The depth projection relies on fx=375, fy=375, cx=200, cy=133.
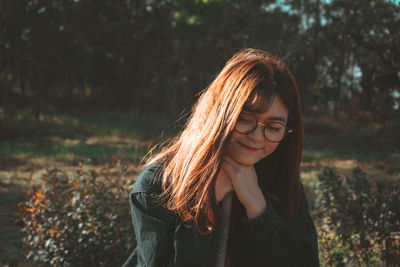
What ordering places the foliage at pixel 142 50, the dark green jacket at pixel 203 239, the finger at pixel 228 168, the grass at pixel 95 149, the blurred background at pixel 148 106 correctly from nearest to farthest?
the dark green jacket at pixel 203 239, the finger at pixel 228 168, the blurred background at pixel 148 106, the grass at pixel 95 149, the foliage at pixel 142 50

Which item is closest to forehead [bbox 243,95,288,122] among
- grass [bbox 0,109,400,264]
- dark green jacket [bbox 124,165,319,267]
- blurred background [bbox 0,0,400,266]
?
dark green jacket [bbox 124,165,319,267]

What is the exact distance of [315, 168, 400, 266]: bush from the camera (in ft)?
10.0

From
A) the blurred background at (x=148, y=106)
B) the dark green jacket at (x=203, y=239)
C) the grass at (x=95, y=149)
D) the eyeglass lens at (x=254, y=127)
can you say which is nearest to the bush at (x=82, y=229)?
the blurred background at (x=148, y=106)

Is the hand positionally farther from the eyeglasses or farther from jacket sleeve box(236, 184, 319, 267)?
the eyeglasses

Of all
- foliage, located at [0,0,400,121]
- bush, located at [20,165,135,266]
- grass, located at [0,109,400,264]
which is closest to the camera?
bush, located at [20,165,135,266]

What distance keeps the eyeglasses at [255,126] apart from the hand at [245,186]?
158mm

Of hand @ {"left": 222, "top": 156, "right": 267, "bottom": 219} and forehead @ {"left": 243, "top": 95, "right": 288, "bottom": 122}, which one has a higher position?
forehead @ {"left": 243, "top": 95, "right": 288, "bottom": 122}

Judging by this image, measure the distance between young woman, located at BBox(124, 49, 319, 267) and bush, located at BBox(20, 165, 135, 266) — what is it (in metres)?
1.44

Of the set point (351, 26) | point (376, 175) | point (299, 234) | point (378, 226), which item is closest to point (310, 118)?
point (376, 175)

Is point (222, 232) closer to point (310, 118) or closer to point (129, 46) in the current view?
point (310, 118)

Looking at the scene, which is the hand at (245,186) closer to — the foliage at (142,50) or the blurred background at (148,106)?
the blurred background at (148,106)

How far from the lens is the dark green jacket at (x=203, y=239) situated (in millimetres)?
Result: 1469

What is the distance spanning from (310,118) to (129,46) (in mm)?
9008

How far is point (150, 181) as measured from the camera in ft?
5.17
